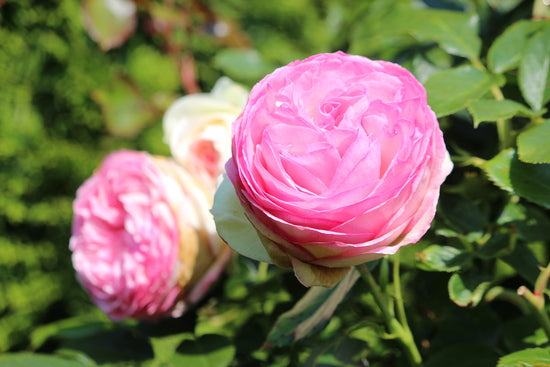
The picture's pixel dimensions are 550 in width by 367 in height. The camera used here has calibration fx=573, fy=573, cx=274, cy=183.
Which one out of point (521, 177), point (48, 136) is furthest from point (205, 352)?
point (48, 136)

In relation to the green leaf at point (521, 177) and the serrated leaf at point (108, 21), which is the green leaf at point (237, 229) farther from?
the serrated leaf at point (108, 21)

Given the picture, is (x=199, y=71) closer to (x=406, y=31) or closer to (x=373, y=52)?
(x=373, y=52)

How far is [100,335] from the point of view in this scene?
59cm

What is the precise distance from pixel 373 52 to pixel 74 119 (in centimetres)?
113

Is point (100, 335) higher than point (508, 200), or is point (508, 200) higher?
point (508, 200)

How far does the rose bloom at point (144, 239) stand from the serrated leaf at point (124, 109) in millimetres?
290

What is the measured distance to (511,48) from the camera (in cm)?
47

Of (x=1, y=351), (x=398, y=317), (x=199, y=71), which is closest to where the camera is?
(x=398, y=317)

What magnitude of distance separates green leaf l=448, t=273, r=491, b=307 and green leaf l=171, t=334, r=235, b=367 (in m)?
0.20

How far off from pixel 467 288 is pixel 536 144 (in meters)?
0.11

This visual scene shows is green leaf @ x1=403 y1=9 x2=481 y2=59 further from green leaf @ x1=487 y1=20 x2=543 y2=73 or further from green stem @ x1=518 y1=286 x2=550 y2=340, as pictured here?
green stem @ x1=518 y1=286 x2=550 y2=340

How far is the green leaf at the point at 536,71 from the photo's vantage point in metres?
0.42

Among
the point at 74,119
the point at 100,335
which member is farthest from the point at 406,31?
the point at 74,119

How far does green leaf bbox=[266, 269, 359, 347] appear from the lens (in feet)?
1.31
